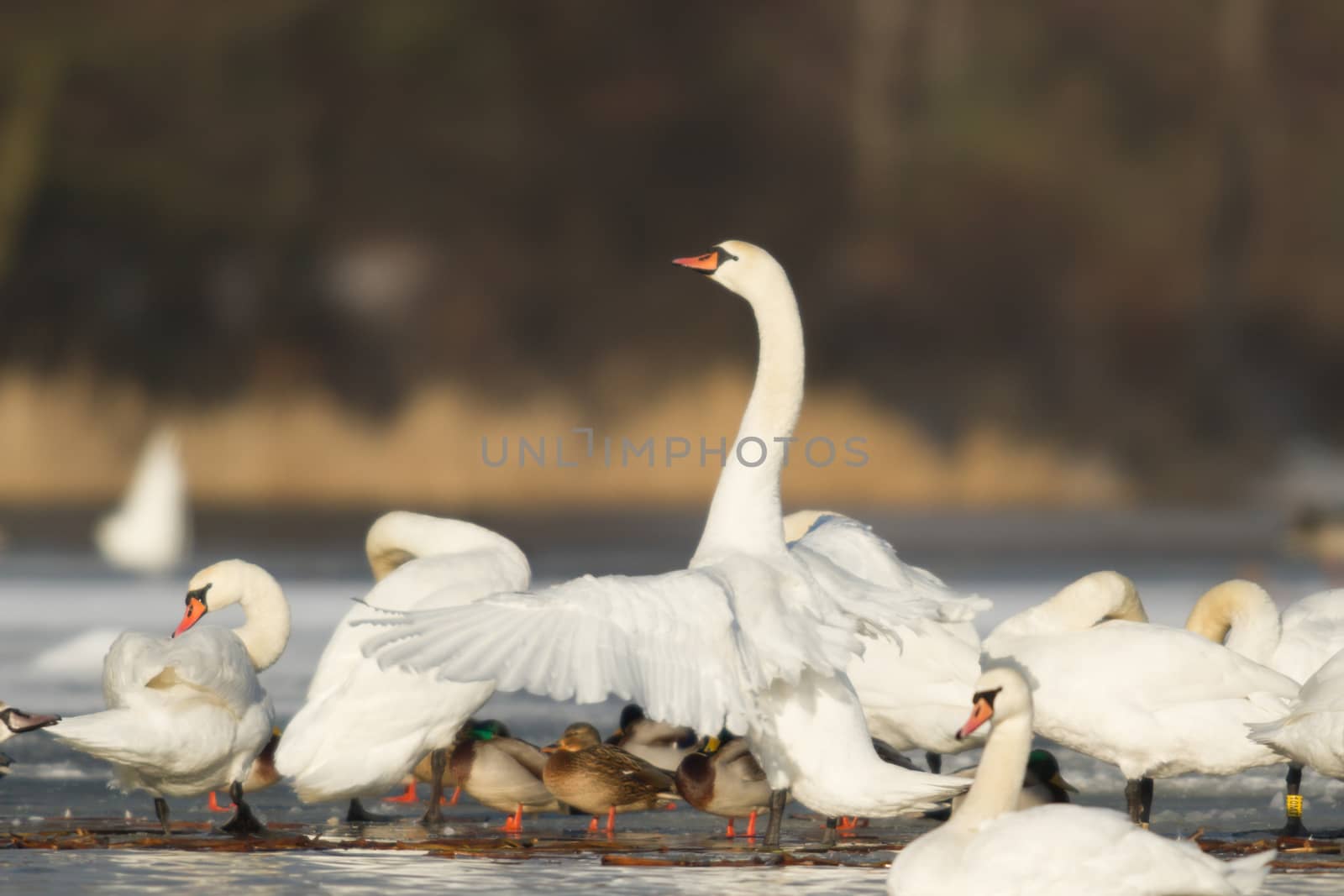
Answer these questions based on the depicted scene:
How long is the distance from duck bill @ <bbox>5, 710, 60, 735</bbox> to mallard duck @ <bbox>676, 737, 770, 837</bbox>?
6.43ft

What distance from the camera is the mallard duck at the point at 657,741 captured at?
784 cm

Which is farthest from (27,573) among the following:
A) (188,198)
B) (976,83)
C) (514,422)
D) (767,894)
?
(976,83)

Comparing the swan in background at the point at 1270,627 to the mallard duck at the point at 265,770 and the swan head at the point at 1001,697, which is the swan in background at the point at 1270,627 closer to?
the swan head at the point at 1001,697

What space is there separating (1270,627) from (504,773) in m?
2.74

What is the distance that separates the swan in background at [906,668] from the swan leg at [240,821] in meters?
1.89

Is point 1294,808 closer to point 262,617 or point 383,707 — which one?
point 383,707

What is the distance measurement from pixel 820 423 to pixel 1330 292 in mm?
15217

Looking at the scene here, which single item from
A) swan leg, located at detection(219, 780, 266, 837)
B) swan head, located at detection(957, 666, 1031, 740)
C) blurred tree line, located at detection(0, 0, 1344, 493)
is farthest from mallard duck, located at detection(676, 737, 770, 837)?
blurred tree line, located at detection(0, 0, 1344, 493)

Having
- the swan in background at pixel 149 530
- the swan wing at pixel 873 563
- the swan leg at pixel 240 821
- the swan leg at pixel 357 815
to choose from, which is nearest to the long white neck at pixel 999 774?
the swan wing at pixel 873 563

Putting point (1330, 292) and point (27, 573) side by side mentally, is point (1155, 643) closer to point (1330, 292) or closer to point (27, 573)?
point (27, 573)

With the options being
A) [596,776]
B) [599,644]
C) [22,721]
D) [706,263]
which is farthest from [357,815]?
[706,263]

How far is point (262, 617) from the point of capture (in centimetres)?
733

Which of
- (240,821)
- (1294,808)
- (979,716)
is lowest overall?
(240,821)

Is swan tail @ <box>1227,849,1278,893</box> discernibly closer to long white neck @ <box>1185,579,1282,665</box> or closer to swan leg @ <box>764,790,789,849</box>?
swan leg @ <box>764,790,789,849</box>
